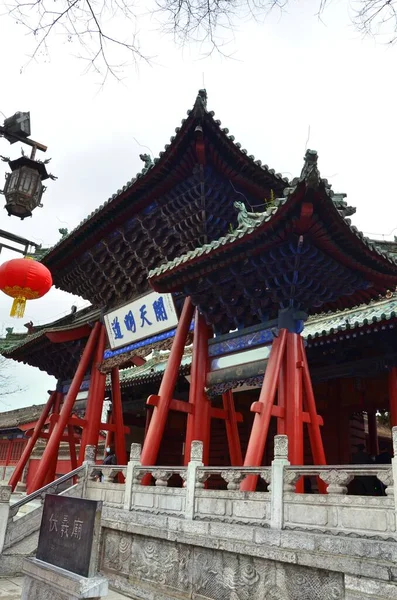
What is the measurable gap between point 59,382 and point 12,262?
9600 mm

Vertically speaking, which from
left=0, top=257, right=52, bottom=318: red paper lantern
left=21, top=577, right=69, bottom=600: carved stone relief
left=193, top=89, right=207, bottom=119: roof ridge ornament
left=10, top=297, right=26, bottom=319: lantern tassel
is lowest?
left=21, top=577, right=69, bottom=600: carved stone relief

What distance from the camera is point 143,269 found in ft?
40.1

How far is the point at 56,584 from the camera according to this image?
513 centimetres

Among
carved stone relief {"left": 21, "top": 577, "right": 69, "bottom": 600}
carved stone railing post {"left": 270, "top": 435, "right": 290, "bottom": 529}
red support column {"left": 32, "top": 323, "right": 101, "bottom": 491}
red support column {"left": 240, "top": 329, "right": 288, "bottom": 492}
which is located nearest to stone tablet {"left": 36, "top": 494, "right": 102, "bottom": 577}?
carved stone relief {"left": 21, "top": 577, "right": 69, "bottom": 600}

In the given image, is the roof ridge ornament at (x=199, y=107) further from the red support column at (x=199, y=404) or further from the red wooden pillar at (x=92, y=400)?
the red wooden pillar at (x=92, y=400)

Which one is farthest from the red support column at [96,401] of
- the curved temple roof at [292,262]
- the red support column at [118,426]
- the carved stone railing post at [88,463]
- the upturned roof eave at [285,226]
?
the upturned roof eave at [285,226]

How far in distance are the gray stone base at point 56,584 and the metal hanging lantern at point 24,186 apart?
430 cm

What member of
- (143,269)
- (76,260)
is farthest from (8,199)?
(76,260)

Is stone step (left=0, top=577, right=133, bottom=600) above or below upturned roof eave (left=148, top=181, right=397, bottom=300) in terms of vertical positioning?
below

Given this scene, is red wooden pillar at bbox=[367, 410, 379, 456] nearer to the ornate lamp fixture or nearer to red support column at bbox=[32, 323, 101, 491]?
red support column at bbox=[32, 323, 101, 491]

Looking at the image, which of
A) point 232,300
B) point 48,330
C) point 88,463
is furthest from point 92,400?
point 232,300

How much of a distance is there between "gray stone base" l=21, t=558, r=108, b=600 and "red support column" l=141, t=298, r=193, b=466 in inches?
138

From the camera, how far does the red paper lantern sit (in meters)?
7.78

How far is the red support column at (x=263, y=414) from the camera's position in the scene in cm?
732
